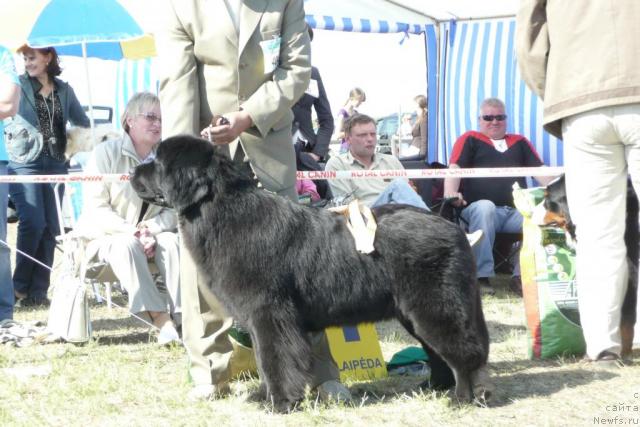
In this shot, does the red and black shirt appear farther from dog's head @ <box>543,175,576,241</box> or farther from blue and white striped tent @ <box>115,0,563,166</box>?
dog's head @ <box>543,175,576,241</box>

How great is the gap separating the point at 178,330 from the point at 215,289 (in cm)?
194

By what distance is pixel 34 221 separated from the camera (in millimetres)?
6660

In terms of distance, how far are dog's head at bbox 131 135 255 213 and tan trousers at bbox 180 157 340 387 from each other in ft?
1.19

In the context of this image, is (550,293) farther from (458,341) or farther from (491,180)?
(491,180)

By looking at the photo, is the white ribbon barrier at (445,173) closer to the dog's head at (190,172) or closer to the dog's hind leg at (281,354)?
the dog's head at (190,172)

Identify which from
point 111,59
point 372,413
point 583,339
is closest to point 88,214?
point 372,413

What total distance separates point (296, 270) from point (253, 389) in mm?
798

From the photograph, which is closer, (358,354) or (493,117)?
(358,354)

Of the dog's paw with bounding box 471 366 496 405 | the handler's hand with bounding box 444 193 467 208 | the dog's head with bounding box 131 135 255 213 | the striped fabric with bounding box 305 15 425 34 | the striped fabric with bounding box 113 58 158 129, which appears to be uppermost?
the striped fabric with bounding box 305 15 425 34

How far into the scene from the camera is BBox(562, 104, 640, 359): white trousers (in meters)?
3.72

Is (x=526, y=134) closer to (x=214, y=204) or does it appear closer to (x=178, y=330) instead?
(x=178, y=330)

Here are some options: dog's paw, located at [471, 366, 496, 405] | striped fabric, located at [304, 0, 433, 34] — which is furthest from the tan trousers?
striped fabric, located at [304, 0, 433, 34]

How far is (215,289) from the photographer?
134 inches

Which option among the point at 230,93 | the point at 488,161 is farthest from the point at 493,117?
the point at 230,93
